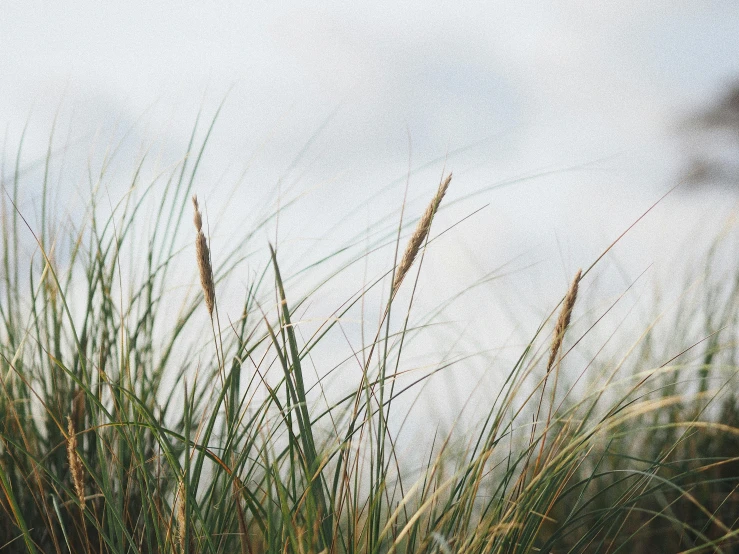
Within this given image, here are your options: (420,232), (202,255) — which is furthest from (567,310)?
(202,255)

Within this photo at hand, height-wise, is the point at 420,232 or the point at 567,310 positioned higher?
the point at 420,232

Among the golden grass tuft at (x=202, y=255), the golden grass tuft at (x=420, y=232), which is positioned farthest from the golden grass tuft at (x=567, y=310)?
the golden grass tuft at (x=202, y=255)

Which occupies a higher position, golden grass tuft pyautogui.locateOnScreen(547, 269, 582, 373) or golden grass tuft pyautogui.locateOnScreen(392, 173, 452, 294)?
golden grass tuft pyautogui.locateOnScreen(392, 173, 452, 294)

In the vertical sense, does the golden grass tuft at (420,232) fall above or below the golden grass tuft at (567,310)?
above

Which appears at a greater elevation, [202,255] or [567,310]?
[202,255]

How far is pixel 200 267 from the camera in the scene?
99cm

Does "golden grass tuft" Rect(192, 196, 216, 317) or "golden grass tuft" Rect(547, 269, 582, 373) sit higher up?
"golden grass tuft" Rect(192, 196, 216, 317)

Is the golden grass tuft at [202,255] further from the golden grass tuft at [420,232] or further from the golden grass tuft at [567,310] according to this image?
the golden grass tuft at [567,310]

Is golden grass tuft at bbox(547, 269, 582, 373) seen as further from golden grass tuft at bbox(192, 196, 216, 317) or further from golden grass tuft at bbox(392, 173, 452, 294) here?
golden grass tuft at bbox(192, 196, 216, 317)

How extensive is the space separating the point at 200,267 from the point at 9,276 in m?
1.13

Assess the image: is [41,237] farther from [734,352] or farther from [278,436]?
[734,352]

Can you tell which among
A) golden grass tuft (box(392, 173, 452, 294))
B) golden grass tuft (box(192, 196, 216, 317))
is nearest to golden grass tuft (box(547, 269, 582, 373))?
golden grass tuft (box(392, 173, 452, 294))

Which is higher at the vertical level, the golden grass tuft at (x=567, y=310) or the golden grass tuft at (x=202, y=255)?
the golden grass tuft at (x=202, y=255)

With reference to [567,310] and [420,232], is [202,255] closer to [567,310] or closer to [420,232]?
[420,232]
